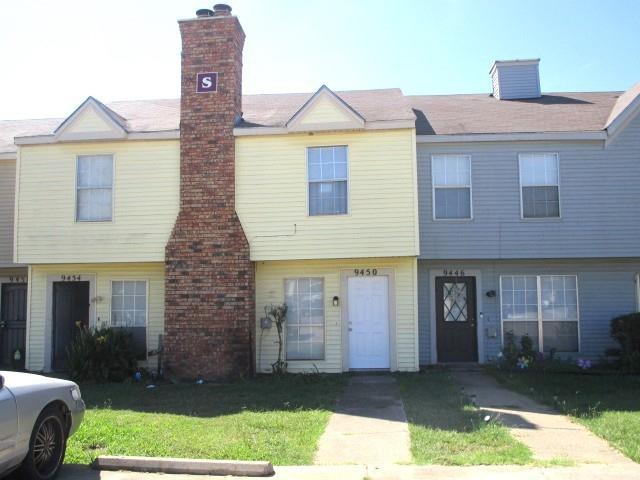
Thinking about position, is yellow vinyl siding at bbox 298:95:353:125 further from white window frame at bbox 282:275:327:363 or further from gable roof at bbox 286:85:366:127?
white window frame at bbox 282:275:327:363

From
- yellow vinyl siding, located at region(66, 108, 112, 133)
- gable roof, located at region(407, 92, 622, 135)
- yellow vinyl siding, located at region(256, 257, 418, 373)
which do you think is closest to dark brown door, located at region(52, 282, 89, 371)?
yellow vinyl siding, located at region(66, 108, 112, 133)

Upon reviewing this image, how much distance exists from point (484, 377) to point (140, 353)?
287 inches

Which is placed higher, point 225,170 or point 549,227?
point 225,170

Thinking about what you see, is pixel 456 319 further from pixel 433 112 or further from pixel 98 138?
pixel 98 138

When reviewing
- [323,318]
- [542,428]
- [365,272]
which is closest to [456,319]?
[365,272]

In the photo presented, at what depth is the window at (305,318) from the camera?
13258 mm

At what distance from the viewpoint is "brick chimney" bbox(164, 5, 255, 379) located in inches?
492

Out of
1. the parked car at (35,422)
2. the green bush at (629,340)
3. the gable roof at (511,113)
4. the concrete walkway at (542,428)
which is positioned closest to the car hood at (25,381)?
the parked car at (35,422)

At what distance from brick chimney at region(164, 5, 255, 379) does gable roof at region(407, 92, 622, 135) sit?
4.51 m

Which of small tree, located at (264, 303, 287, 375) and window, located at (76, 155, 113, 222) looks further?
window, located at (76, 155, 113, 222)

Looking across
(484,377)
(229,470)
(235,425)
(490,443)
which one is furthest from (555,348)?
(229,470)

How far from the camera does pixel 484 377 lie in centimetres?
1233

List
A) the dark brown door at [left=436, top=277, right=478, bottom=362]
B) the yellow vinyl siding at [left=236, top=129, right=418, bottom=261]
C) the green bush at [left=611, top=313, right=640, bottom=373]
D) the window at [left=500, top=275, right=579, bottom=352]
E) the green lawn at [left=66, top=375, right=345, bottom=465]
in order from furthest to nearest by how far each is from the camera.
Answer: the dark brown door at [left=436, top=277, right=478, bottom=362]
the window at [left=500, top=275, right=579, bottom=352]
the yellow vinyl siding at [left=236, top=129, right=418, bottom=261]
the green bush at [left=611, top=313, right=640, bottom=373]
the green lawn at [left=66, top=375, right=345, bottom=465]

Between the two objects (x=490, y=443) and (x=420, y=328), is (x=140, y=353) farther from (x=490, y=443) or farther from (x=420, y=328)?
(x=490, y=443)
